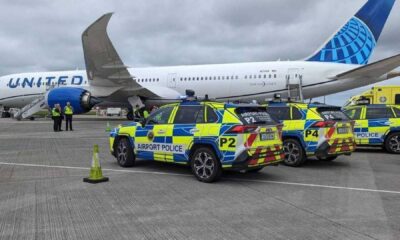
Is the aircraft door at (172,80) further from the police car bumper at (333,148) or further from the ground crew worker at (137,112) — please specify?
the police car bumper at (333,148)

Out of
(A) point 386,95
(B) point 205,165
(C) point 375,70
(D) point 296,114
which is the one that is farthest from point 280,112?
(A) point 386,95

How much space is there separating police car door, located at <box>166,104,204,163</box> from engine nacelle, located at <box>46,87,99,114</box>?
17876 mm

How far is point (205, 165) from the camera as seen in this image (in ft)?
25.6

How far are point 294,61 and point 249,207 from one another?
62.8 feet

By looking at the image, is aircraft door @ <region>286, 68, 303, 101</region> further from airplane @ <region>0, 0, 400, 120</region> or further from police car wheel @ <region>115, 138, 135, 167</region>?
police car wheel @ <region>115, 138, 135, 167</region>

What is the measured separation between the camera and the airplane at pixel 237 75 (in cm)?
2194

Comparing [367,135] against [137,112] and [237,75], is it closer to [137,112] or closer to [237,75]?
[237,75]

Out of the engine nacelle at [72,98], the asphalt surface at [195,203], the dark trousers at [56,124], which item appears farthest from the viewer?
the engine nacelle at [72,98]

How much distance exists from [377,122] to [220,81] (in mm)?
13295

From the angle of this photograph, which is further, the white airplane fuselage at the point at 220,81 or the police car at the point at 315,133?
the white airplane fuselage at the point at 220,81

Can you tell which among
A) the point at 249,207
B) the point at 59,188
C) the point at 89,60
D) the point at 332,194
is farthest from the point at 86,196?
the point at 89,60

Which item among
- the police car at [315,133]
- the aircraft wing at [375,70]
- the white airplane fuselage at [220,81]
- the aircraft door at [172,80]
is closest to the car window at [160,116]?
the police car at [315,133]

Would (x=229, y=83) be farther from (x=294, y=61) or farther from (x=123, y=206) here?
(x=123, y=206)

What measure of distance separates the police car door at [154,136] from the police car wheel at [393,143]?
7770mm
